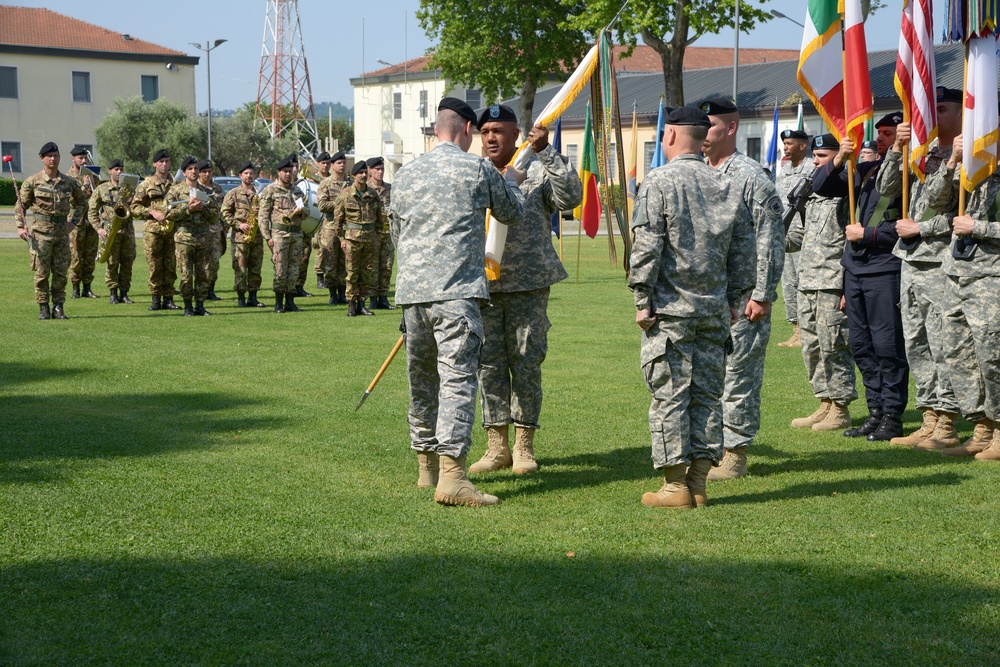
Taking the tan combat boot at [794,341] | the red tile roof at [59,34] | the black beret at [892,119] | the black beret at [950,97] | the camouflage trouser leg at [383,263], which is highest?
the red tile roof at [59,34]

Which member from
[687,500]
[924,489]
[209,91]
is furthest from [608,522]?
[209,91]

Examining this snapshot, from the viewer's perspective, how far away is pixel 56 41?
6800cm

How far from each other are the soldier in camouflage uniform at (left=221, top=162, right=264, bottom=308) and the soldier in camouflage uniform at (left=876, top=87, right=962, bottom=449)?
39.8 feet

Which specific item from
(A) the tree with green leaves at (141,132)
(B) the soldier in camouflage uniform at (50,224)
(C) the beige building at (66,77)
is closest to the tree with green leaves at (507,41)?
(A) the tree with green leaves at (141,132)

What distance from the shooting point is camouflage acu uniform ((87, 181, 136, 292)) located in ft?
61.2

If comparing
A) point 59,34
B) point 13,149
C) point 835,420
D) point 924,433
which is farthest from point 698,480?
point 59,34

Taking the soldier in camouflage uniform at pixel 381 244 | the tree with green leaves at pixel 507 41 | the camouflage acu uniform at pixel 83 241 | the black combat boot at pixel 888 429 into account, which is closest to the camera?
the black combat boot at pixel 888 429

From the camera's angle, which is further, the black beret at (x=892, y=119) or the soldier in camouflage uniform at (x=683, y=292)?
the black beret at (x=892, y=119)

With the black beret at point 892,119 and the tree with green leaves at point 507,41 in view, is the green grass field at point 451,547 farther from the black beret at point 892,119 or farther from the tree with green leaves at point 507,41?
the tree with green leaves at point 507,41

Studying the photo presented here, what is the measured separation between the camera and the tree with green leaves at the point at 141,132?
6406 cm

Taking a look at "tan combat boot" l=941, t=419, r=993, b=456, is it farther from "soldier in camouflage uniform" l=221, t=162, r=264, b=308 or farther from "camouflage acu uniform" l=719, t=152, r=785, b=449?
"soldier in camouflage uniform" l=221, t=162, r=264, b=308

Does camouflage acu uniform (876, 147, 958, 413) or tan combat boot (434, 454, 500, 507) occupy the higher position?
camouflage acu uniform (876, 147, 958, 413)

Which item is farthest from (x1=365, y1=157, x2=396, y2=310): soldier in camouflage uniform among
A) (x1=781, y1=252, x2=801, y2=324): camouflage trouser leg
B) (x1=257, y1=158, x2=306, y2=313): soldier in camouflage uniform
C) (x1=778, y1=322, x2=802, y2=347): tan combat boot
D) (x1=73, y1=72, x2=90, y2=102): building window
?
(x1=73, y1=72, x2=90, y2=102): building window

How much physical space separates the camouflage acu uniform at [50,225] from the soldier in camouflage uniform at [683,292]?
38.6ft
